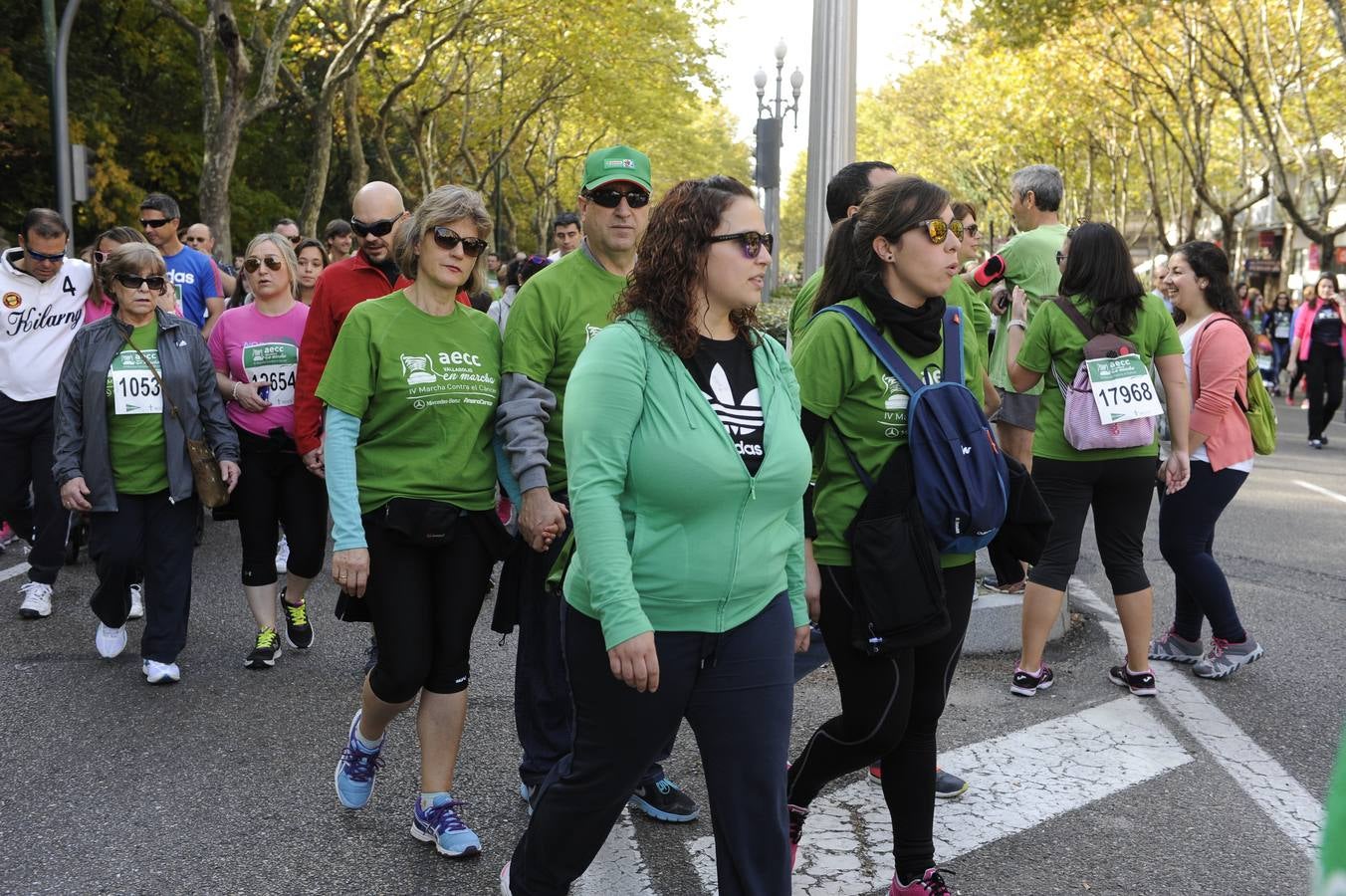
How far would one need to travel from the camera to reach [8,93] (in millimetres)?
22203

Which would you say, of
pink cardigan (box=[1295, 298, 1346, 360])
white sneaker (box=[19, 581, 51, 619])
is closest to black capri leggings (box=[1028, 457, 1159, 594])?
white sneaker (box=[19, 581, 51, 619])

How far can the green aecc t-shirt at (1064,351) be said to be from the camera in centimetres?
519

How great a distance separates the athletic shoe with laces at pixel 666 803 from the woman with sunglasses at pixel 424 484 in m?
0.58

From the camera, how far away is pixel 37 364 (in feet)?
22.5

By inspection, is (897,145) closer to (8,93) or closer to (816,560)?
(8,93)

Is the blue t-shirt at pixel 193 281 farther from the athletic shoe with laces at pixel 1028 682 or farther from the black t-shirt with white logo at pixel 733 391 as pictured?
the black t-shirt with white logo at pixel 733 391

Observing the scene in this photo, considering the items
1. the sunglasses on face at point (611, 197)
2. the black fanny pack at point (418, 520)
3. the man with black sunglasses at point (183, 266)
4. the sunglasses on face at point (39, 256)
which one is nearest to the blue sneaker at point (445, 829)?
the black fanny pack at point (418, 520)

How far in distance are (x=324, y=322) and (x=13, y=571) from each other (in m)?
3.93

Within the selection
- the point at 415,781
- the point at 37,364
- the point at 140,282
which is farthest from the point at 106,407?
the point at 415,781

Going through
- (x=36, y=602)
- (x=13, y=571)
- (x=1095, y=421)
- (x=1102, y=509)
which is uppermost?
(x=1095, y=421)

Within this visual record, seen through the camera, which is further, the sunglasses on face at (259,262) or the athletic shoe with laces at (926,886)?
the sunglasses on face at (259,262)

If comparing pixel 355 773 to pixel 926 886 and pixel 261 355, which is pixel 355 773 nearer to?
pixel 926 886

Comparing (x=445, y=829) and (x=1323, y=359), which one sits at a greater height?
(x=1323, y=359)

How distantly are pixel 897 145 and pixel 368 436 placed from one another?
5224cm
